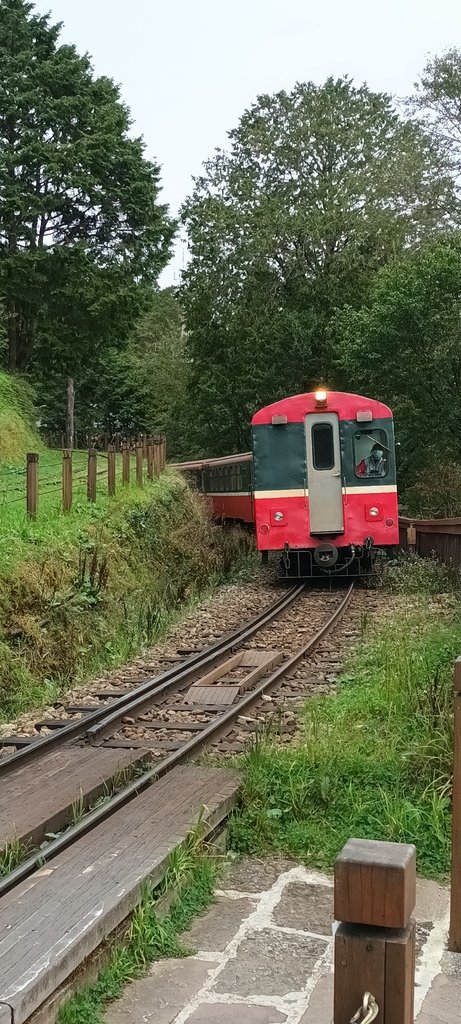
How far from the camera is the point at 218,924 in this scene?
391cm

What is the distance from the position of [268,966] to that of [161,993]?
16.8 inches

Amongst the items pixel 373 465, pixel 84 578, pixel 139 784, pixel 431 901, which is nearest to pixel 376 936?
pixel 431 901

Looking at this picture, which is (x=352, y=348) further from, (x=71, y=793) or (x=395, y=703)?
(x=71, y=793)

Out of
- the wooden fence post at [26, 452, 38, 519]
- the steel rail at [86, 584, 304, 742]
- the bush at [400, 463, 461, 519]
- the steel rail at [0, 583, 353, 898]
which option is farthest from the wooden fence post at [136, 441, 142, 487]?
the steel rail at [0, 583, 353, 898]

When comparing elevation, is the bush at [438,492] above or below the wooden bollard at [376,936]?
above

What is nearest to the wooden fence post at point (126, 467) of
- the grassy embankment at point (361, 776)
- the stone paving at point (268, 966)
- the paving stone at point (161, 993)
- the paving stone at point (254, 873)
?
the grassy embankment at point (361, 776)

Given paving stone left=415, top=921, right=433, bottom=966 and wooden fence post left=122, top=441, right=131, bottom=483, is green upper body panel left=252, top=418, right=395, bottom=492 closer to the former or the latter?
wooden fence post left=122, top=441, right=131, bottom=483

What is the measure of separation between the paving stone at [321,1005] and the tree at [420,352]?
17.5 metres

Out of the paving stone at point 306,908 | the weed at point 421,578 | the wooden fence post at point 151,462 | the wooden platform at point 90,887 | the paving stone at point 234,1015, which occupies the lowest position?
the paving stone at point 306,908

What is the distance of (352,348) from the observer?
2209 centimetres

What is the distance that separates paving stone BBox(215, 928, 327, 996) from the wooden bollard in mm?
1675

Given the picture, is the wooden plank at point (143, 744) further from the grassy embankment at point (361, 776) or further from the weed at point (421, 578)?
the weed at point (421, 578)

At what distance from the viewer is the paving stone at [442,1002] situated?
3.11 m

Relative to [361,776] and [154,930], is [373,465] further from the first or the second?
[154,930]
